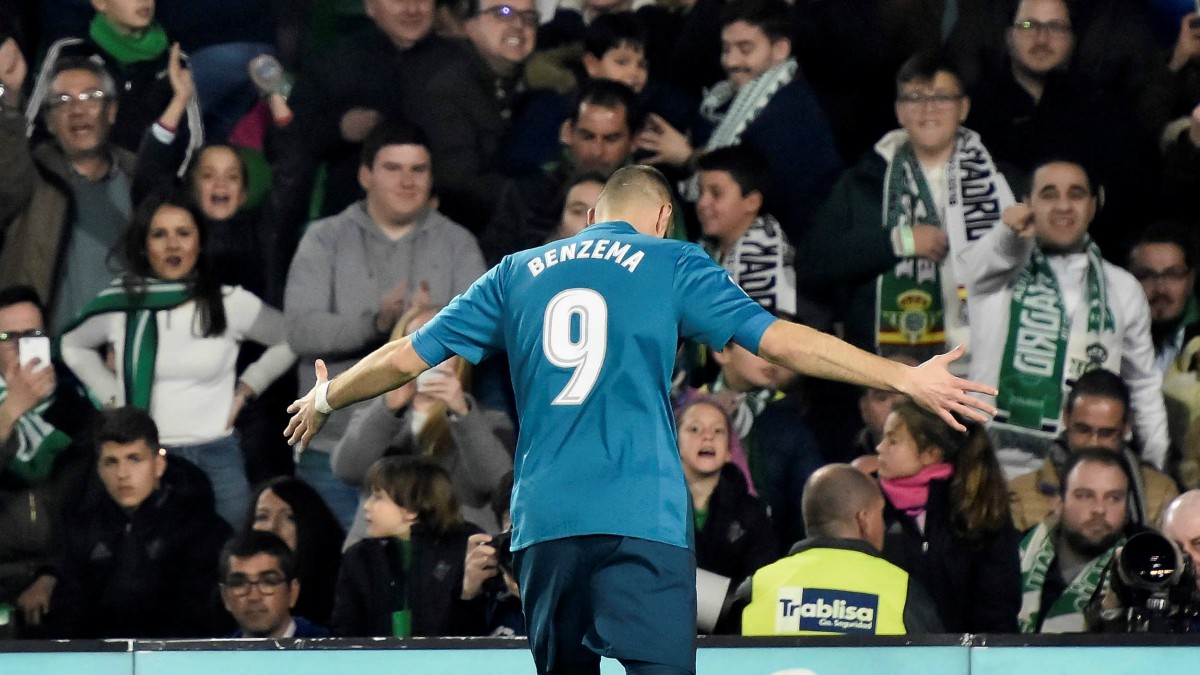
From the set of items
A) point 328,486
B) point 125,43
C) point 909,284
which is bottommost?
point 328,486

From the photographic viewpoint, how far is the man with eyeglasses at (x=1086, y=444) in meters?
6.77

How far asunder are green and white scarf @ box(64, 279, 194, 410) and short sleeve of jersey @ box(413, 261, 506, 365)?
11.6 feet

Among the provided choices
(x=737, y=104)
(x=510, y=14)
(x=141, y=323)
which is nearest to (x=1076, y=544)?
(x=737, y=104)

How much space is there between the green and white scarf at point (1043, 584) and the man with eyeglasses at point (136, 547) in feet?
10.2

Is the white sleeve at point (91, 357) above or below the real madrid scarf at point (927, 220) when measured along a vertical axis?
below

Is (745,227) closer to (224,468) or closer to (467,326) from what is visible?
(224,468)

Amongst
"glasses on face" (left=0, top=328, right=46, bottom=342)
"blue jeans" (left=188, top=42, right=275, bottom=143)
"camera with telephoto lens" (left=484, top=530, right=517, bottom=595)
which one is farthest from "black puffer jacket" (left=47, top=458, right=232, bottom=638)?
"blue jeans" (left=188, top=42, right=275, bottom=143)

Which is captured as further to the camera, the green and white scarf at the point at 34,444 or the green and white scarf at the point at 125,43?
the green and white scarf at the point at 125,43

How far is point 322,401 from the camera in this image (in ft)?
13.0

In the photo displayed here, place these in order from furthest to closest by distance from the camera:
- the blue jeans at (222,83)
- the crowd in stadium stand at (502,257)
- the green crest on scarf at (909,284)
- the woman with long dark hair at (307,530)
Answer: the blue jeans at (222,83) < the green crest on scarf at (909,284) < the woman with long dark hair at (307,530) < the crowd in stadium stand at (502,257)

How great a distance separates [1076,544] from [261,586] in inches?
123

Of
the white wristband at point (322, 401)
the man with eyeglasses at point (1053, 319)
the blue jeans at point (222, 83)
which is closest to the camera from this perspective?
the white wristband at point (322, 401)

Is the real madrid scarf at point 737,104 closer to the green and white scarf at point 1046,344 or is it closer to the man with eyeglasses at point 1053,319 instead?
the man with eyeglasses at point 1053,319

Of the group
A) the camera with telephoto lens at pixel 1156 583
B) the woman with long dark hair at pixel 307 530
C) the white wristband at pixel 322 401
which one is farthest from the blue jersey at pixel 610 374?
the woman with long dark hair at pixel 307 530
